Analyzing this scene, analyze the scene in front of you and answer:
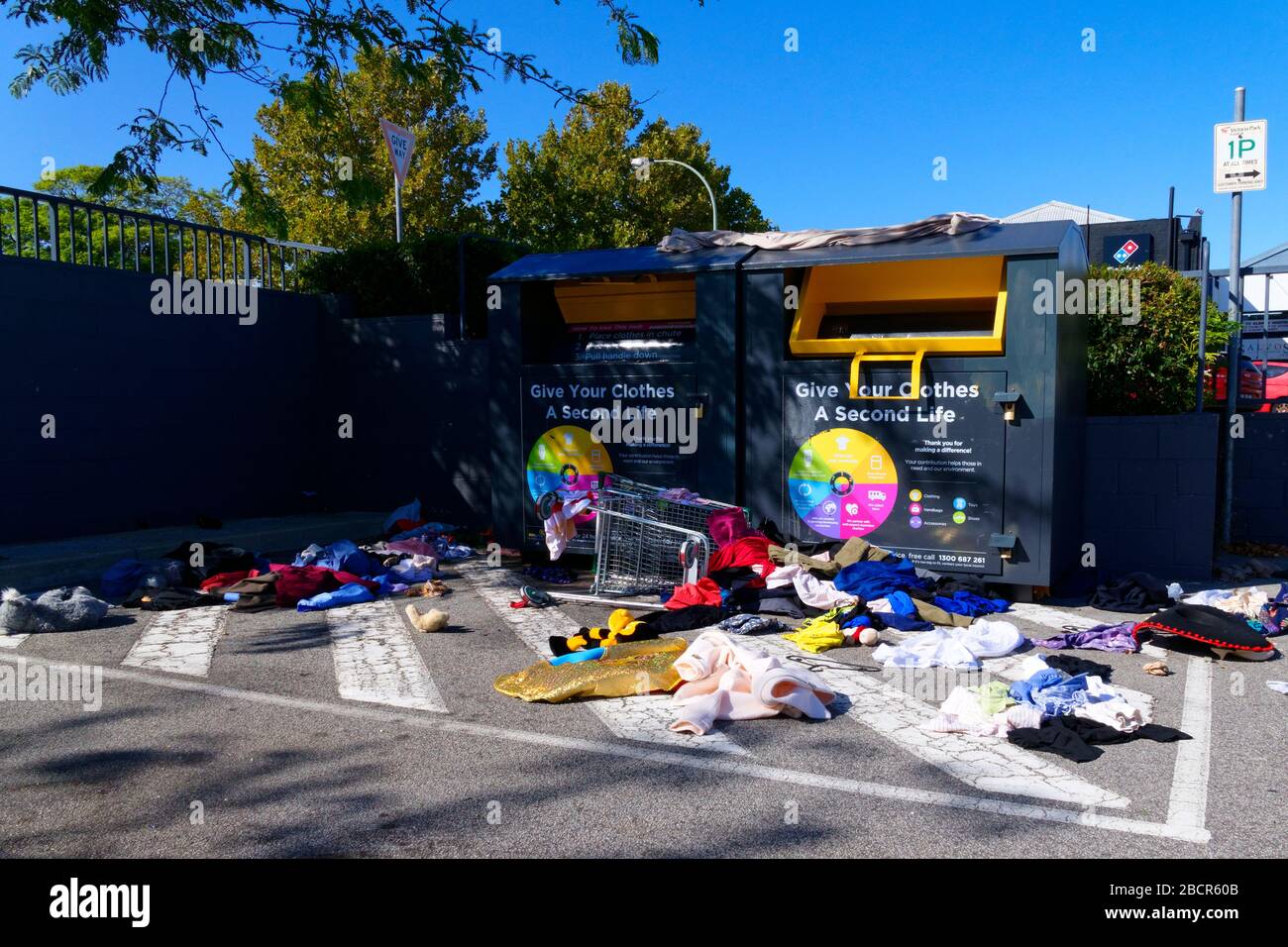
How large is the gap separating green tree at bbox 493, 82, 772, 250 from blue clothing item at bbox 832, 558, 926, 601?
69.0ft

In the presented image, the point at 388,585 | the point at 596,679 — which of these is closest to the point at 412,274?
the point at 388,585

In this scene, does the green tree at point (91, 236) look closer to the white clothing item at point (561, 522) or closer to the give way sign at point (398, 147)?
the give way sign at point (398, 147)

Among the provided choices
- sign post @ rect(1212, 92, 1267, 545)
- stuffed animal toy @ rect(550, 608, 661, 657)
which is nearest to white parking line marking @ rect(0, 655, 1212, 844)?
stuffed animal toy @ rect(550, 608, 661, 657)

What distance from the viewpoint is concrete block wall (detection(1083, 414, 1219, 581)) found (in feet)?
25.0

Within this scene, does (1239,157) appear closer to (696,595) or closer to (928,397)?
(928,397)

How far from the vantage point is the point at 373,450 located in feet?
36.8

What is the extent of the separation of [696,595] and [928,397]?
2.23m

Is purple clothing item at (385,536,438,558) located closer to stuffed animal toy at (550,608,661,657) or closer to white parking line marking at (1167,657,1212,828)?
stuffed animal toy at (550,608,661,657)

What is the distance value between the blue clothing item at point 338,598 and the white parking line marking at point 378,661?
0.07m

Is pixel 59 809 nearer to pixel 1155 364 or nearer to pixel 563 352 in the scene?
pixel 563 352

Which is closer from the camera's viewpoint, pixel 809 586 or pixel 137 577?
pixel 809 586

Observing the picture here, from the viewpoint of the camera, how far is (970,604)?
6.66 metres

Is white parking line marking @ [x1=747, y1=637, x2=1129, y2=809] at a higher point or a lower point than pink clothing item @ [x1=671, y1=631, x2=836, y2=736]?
lower

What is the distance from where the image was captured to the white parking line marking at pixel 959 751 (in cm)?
374
